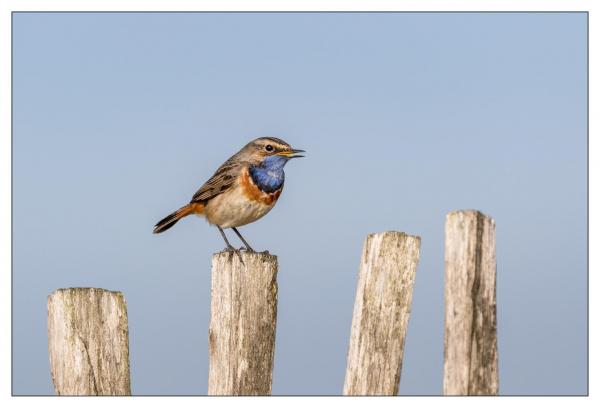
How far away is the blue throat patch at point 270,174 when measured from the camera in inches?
408

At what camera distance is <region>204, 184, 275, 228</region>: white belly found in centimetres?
1034

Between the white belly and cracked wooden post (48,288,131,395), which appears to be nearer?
cracked wooden post (48,288,131,395)

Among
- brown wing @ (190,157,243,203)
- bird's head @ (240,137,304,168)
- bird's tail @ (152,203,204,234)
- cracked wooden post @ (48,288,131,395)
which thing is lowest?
cracked wooden post @ (48,288,131,395)

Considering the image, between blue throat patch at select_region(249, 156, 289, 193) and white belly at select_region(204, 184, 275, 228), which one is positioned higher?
blue throat patch at select_region(249, 156, 289, 193)

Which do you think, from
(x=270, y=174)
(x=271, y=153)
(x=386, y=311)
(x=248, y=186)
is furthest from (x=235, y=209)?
(x=386, y=311)

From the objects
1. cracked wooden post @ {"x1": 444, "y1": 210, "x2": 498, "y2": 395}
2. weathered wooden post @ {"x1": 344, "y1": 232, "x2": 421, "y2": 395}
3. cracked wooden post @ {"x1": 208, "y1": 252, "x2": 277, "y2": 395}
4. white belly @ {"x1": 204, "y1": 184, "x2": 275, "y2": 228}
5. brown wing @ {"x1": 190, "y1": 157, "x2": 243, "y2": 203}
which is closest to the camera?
cracked wooden post @ {"x1": 444, "y1": 210, "x2": 498, "y2": 395}

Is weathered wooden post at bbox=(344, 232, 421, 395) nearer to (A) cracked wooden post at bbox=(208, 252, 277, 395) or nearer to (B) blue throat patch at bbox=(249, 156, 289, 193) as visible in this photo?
(A) cracked wooden post at bbox=(208, 252, 277, 395)

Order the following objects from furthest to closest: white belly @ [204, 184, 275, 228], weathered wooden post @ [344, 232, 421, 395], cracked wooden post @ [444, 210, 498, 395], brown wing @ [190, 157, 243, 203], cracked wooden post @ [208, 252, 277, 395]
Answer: brown wing @ [190, 157, 243, 203] → white belly @ [204, 184, 275, 228] → cracked wooden post @ [208, 252, 277, 395] → weathered wooden post @ [344, 232, 421, 395] → cracked wooden post @ [444, 210, 498, 395]

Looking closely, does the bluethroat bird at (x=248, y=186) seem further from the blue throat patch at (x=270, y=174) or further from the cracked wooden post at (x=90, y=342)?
the cracked wooden post at (x=90, y=342)

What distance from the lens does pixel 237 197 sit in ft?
34.0

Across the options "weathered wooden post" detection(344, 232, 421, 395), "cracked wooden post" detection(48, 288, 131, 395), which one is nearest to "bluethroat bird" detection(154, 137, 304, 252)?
"cracked wooden post" detection(48, 288, 131, 395)

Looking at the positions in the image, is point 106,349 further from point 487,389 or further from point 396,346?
point 487,389

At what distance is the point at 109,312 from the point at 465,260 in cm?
296

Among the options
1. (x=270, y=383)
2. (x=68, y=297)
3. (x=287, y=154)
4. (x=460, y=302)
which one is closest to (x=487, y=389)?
(x=460, y=302)
